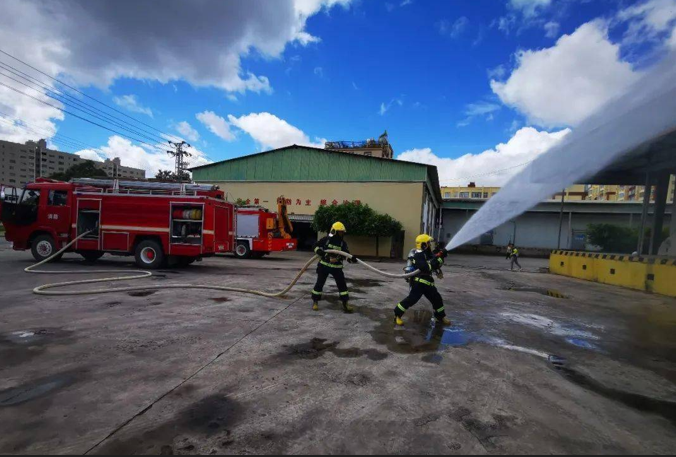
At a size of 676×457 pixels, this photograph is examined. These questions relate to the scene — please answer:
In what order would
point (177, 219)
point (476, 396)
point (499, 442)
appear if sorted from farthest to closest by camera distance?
point (177, 219) → point (476, 396) → point (499, 442)

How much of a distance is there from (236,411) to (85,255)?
12.6 metres

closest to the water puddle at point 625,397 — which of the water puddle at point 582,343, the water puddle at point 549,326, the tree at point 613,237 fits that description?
the water puddle at point 582,343

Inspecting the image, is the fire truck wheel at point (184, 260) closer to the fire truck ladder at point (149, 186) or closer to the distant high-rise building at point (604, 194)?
the fire truck ladder at point (149, 186)

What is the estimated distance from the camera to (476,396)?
10.8ft

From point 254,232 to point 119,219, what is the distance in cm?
651

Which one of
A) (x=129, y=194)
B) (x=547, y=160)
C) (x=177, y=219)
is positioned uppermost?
(x=547, y=160)

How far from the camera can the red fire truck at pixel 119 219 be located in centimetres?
1094

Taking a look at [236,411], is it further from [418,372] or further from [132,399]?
[418,372]

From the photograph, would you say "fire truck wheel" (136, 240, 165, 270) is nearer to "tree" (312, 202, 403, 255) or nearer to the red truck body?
the red truck body

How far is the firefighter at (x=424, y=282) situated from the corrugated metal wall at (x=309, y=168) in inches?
706

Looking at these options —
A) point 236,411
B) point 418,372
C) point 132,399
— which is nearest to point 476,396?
point 418,372

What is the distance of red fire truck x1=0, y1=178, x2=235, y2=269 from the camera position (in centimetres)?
1094

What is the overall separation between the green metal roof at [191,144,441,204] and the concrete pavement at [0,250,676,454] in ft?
57.9

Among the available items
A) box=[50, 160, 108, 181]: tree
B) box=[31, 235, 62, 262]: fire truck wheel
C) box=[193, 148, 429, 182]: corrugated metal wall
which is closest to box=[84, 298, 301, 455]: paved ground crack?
box=[31, 235, 62, 262]: fire truck wheel
